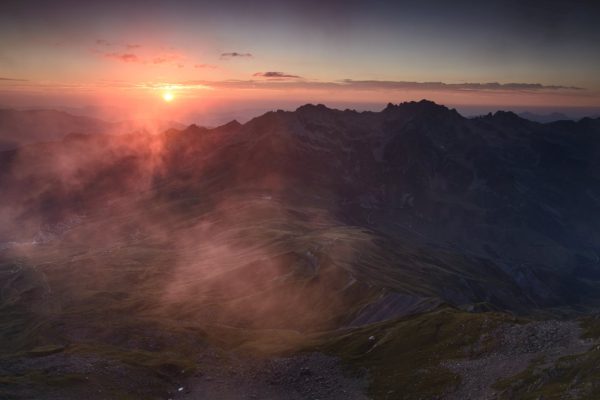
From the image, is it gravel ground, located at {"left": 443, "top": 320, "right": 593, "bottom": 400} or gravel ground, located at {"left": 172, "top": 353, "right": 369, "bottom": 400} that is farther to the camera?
gravel ground, located at {"left": 172, "top": 353, "right": 369, "bottom": 400}

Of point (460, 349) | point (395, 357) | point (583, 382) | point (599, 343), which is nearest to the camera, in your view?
point (583, 382)

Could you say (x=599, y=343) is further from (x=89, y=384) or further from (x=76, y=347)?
(x=76, y=347)

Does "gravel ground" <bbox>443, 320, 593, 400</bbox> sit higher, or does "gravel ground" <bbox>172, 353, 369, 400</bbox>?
"gravel ground" <bbox>443, 320, 593, 400</bbox>

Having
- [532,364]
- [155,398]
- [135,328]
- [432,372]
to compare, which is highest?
[532,364]

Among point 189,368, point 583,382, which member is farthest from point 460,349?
point 189,368

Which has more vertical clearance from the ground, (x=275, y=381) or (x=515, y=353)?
(x=515, y=353)

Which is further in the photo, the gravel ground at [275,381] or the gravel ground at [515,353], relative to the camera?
the gravel ground at [275,381]

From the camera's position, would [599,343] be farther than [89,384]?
No

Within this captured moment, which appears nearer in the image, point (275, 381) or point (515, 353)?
point (515, 353)
